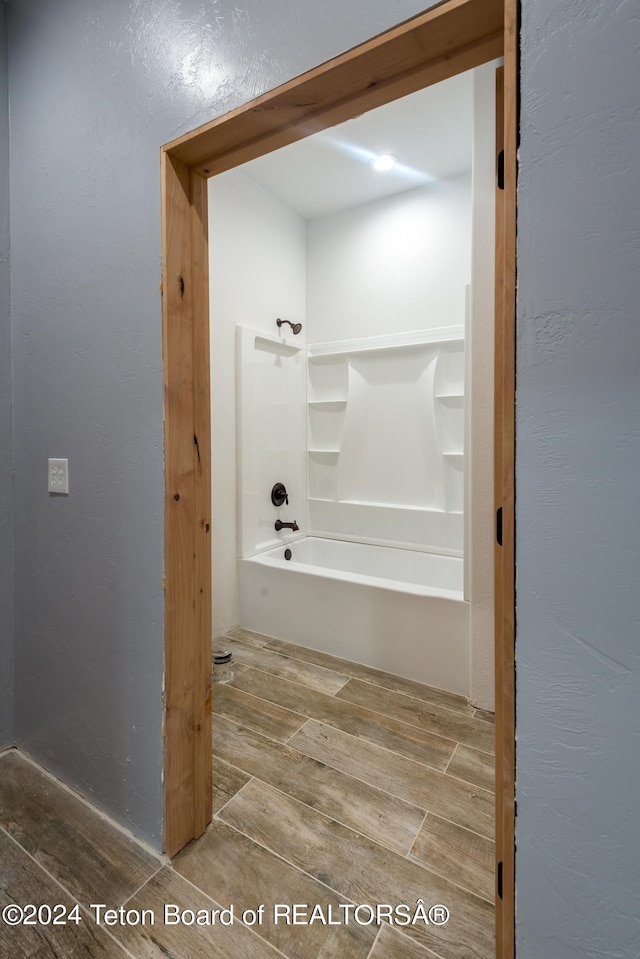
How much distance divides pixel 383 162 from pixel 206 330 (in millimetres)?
2280

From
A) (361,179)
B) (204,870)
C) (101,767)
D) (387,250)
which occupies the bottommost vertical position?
(204,870)

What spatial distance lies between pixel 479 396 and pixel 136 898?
2.11 m

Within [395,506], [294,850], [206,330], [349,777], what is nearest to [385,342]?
[395,506]

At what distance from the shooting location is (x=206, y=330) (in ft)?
4.39

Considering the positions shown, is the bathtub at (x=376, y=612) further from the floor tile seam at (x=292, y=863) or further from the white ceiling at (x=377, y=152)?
the white ceiling at (x=377, y=152)

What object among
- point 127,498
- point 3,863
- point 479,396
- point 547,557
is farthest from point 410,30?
point 3,863

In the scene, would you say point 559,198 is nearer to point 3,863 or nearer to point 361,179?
point 3,863

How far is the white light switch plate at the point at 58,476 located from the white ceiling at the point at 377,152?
2157 millimetres

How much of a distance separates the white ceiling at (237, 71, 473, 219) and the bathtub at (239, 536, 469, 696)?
7.86ft

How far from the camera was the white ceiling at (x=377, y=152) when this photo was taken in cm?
234

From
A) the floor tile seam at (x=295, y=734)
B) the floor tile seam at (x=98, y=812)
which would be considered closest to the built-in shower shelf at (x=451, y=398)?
the floor tile seam at (x=295, y=734)

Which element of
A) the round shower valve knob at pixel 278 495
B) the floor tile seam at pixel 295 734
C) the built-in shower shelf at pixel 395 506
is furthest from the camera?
the round shower valve knob at pixel 278 495

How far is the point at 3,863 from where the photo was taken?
1271mm

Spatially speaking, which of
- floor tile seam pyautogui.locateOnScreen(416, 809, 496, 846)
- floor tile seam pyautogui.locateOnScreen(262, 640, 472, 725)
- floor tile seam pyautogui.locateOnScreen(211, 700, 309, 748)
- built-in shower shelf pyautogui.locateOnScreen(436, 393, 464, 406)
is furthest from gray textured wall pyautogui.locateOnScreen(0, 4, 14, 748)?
built-in shower shelf pyautogui.locateOnScreen(436, 393, 464, 406)
